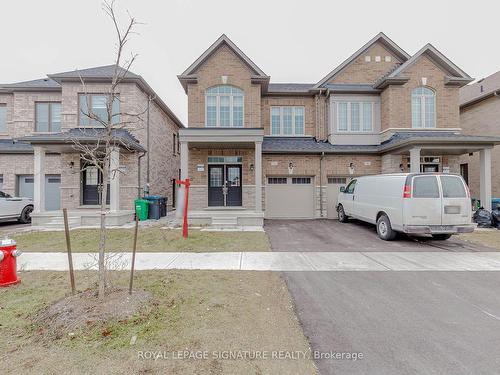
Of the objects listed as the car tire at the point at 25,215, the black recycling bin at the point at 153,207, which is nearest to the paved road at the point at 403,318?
the black recycling bin at the point at 153,207

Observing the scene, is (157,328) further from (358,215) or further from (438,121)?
(438,121)

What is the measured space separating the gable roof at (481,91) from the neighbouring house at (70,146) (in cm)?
2100

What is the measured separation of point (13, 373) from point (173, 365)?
1534 mm

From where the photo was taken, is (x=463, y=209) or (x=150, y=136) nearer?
(x=463, y=209)

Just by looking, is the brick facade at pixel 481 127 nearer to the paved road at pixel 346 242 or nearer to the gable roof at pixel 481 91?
the gable roof at pixel 481 91

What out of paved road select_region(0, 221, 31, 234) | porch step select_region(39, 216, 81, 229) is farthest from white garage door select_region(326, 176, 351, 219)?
paved road select_region(0, 221, 31, 234)

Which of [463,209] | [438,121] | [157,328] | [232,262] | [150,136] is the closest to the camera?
[157,328]

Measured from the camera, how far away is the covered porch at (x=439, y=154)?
11789 millimetres

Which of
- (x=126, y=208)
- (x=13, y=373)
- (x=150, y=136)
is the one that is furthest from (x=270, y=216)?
(x=13, y=373)

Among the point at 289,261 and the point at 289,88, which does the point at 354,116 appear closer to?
the point at 289,88

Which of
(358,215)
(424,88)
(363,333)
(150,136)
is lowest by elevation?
(363,333)

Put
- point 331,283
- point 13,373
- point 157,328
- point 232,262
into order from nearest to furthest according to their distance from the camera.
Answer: point 13,373
point 157,328
point 331,283
point 232,262

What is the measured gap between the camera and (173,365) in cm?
259

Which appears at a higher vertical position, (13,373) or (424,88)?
(424,88)
